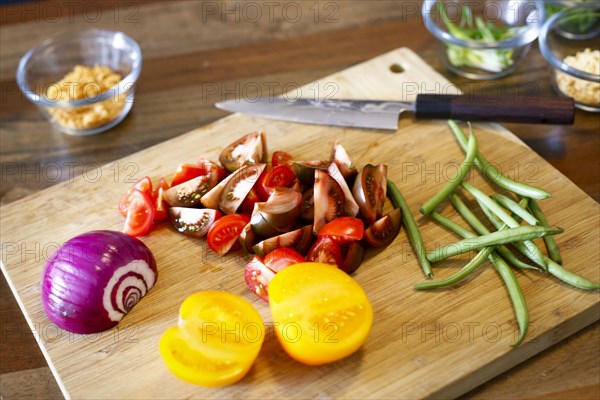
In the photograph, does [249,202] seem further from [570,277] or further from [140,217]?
[570,277]

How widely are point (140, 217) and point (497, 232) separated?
5.02 feet

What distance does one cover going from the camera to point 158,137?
4.06 m

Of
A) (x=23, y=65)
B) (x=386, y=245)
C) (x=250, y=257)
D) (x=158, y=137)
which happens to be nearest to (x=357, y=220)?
(x=386, y=245)

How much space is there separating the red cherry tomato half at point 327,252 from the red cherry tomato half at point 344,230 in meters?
0.02

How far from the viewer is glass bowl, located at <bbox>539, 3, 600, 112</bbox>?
3906 mm

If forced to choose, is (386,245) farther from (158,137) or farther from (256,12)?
(256,12)

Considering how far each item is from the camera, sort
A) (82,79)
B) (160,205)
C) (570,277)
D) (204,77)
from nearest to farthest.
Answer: (570,277)
(160,205)
(82,79)
(204,77)

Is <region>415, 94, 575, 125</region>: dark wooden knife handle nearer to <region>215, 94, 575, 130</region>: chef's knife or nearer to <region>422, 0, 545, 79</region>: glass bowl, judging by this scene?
<region>215, 94, 575, 130</region>: chef's knife

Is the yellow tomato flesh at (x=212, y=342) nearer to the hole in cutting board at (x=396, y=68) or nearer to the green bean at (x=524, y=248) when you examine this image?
the green bean at (x=524, y=248)

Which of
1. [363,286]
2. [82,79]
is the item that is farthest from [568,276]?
[82,79]

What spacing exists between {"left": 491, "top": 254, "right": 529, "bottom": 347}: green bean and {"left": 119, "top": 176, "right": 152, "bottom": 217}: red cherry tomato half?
5.07 ft

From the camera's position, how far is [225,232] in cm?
314

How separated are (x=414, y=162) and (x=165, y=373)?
61.5 inches

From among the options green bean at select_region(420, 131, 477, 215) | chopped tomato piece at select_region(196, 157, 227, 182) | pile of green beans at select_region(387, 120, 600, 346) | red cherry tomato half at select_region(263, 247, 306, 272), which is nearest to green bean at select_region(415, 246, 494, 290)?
pile of green beans at select_region(387, 120, 600, 346)
